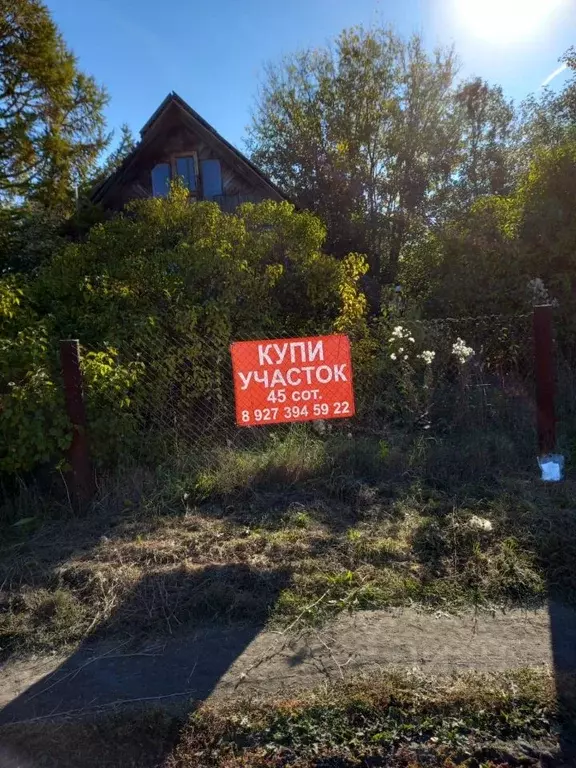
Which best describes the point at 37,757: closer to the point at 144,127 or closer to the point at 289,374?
the point at 289,374

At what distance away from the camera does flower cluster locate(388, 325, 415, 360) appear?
19.6ft

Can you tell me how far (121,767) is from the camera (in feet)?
7.31

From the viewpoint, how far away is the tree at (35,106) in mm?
14258

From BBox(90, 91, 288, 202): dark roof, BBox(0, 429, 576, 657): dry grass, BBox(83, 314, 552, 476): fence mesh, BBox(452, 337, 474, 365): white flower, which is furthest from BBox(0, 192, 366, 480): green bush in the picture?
BBox(90, 91, 288, 202): dark roof

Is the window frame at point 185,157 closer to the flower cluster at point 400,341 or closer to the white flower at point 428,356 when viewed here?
the flower cluster at point 400,341

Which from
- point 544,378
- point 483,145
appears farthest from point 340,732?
point 483,145

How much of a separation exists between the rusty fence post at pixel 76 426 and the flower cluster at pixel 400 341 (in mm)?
3002

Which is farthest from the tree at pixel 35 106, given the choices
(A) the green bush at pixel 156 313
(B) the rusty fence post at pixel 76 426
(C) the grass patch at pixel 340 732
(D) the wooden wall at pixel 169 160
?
(C) the grass patch at pixel 340 732

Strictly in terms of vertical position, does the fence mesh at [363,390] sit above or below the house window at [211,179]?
below

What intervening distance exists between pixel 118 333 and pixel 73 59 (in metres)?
13.5

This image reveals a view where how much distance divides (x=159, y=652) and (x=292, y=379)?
245 centimetres

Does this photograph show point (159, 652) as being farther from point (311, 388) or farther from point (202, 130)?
point (202, 130)

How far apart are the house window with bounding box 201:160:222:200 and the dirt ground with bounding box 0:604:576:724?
11.8 meters

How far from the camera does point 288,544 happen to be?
3861 millimetres
